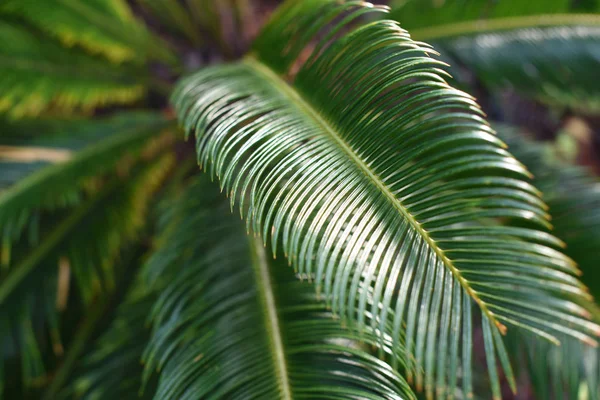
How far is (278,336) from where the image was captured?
2.67ft

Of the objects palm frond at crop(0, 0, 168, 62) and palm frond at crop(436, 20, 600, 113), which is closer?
palm frond at crop(436, 20, 600, 113)

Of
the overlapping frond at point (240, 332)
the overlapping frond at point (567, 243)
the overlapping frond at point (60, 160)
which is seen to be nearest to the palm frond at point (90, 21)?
the overlapping frond at point (60, 160)

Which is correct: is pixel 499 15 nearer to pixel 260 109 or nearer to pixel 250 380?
pixel 260 109

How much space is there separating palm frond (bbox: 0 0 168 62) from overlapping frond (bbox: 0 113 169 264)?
0.85 ft

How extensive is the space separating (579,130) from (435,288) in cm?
243

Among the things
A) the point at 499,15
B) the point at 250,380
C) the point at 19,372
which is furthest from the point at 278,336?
the point at 499,15

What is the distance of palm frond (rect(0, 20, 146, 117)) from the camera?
56.4 inches

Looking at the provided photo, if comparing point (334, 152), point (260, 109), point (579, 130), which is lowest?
point (334, 152)

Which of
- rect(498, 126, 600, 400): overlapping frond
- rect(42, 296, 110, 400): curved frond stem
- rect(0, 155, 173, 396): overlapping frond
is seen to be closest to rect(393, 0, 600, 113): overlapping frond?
rect(498, 126, 600, 400): overlapping frond

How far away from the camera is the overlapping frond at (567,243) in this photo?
916mm

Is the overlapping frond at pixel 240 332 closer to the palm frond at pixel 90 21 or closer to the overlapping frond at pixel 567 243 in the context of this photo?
the overlapping frond at pixel 567 243

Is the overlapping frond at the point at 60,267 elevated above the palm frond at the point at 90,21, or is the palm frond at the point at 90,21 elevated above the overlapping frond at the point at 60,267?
the palm frond at the point at 90,21

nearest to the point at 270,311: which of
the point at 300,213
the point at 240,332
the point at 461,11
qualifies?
the point at 240,332

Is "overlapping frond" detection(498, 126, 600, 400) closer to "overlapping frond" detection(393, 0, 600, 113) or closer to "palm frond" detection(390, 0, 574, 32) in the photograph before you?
"overlapping frond" detection(393, 0, 600, 113)
